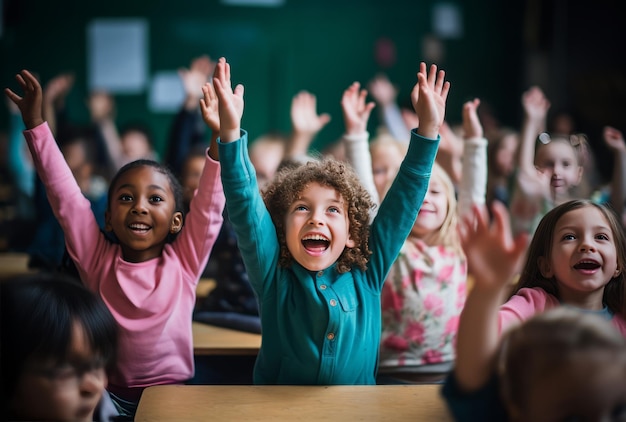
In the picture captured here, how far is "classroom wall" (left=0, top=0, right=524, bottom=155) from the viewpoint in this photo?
25.9 feet

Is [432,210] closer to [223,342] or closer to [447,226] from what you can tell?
[447,226]

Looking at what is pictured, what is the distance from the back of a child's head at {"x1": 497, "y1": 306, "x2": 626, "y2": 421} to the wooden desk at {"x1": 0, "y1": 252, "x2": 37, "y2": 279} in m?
2.59

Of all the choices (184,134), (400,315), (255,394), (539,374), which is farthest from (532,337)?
(184,134)

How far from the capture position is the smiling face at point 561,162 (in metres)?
3.09

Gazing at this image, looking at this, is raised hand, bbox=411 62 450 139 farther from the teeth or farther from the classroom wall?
the classroom wall

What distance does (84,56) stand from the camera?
7.98 m

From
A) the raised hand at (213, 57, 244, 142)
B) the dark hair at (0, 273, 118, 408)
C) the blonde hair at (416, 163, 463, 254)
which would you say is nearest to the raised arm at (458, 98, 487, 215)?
the blonde hair at (416, 163, 463, 254)

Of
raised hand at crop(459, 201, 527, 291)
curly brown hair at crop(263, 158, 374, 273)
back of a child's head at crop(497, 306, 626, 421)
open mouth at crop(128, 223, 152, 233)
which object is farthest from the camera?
open mouth at crop(128, 223, 152, 233)

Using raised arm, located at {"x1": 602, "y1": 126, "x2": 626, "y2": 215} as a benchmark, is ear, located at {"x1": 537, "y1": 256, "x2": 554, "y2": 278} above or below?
below

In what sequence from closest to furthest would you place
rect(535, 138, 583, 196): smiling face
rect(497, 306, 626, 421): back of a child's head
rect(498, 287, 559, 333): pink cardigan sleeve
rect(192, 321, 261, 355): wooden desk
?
rect(497, 306, 626, 421): back of a child's head → rect(498, 287, 559, 333): pink cardigan sleeve → rect(192, 321, 261, 355): wooden desk → rect(535, 138, 583, 196): smiling face

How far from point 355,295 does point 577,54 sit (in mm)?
5650

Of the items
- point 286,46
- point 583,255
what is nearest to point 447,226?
point 583,255

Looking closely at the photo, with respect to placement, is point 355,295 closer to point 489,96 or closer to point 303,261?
point 303,261

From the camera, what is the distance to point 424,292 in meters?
2.52
